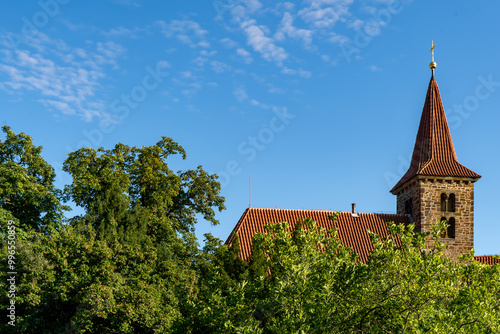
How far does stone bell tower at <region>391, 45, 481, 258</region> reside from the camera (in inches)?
1223

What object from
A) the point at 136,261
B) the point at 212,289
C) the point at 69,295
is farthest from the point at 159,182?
the point at 212,289

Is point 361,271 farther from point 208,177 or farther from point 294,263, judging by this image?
point 208,177

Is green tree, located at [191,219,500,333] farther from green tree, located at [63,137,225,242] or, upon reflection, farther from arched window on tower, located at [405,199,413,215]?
arched window on tower, located at [405,199,413,215]

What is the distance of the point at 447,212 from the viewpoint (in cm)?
3138

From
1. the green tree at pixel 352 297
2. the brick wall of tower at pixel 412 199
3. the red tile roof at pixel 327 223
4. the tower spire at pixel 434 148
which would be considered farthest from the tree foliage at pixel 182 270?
the tower spire at pixel 434 148

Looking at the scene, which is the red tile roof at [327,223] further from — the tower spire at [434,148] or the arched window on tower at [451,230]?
the tower spire at [434,148]

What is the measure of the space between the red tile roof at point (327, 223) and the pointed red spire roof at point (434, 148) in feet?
11.1

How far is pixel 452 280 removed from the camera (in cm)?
1172

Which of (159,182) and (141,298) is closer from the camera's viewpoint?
(141,298)

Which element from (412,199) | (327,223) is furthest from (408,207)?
(327,223)

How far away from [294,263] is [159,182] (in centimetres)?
1962

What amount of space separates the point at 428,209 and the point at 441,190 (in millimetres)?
1403

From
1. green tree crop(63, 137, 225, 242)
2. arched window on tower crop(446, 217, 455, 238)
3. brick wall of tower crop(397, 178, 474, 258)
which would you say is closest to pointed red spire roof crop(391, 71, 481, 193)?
brick wall of tower crop(397, 178, 474, 258)

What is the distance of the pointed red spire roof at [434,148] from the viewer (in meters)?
31.7
